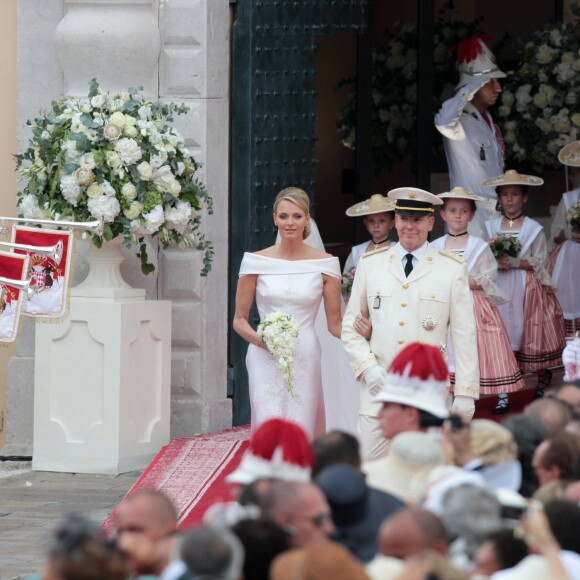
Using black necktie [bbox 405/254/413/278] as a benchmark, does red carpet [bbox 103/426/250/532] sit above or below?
below

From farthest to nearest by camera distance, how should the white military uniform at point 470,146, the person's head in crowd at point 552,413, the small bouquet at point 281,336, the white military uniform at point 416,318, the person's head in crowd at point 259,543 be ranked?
the white military uniform at point 470,146
the small bouquet at point 281,336
the white military uniform at point 416,318
the person's head in crowd at point 552,413
the person's head in crowd at point 259,543

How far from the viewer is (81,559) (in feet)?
12.3

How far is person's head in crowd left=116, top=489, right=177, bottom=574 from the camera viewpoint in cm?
415

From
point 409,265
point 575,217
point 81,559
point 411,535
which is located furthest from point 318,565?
point 575,217

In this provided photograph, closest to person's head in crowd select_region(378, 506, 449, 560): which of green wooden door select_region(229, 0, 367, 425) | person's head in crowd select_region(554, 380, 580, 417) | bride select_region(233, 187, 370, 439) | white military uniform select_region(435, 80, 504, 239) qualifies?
person's head in crowd select_region(554, 380, 580, 417)

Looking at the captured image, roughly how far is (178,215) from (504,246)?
8.76 ft

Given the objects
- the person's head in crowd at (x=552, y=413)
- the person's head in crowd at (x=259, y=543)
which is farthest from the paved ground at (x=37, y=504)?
the person's head in crowd at (x=259, y=543)

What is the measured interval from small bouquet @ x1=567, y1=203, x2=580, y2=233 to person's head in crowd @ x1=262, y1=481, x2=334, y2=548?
312 inches

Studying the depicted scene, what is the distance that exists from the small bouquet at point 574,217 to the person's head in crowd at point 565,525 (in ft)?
25.2

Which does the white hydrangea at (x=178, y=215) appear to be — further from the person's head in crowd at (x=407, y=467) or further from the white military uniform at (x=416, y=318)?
the person's head in crowd at (x=407, y=467)

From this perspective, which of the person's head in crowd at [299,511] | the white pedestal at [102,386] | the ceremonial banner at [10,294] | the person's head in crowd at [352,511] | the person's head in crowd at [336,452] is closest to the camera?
the person's head in crowd at [299,511]

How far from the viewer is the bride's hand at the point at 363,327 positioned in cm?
775

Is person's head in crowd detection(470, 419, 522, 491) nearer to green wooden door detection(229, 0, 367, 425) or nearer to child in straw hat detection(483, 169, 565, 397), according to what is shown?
green wooden door detection(229, 0, 367, 425)

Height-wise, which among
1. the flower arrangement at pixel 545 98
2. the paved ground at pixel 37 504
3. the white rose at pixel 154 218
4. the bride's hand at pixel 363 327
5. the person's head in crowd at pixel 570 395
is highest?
the flower arrangement at pixel 545 98
